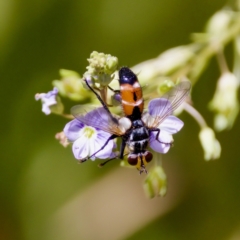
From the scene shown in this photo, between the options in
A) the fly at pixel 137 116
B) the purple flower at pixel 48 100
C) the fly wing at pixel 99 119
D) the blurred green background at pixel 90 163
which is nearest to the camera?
the fly wing at pixel 99 119

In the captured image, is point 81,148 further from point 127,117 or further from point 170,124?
point 170,124

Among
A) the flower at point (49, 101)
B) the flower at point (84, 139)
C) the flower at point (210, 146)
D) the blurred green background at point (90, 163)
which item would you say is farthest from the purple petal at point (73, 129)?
the blurred green background at point (90, 163)

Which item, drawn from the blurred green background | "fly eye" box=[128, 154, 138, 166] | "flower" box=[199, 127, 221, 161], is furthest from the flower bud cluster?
the blurred green background

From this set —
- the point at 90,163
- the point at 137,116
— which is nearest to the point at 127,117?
the point at 137,116

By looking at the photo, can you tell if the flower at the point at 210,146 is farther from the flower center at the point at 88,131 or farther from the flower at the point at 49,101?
the flower at the point at 49,101

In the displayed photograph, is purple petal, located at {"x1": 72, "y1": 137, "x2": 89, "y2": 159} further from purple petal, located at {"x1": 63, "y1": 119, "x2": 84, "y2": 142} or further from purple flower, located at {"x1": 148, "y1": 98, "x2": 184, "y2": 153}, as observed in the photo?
purple flower, located at {"x1": 148, "y1": 98, "x2": 184, "y2": 153}
